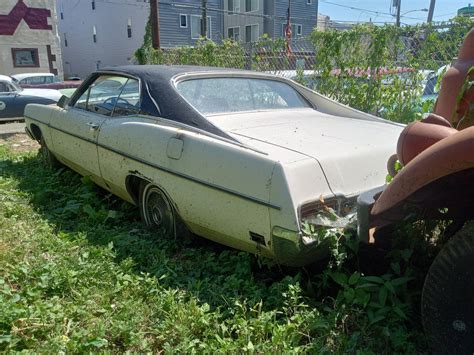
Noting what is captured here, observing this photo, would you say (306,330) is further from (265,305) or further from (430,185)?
(430,185)

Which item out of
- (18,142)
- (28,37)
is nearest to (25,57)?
(28,37)

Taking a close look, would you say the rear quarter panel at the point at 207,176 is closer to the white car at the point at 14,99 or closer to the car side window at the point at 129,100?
the car side window at the point at 129,100

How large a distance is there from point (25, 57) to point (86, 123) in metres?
23.4

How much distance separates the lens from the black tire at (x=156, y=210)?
3.42 meters

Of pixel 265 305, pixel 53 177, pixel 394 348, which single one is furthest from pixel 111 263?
pixel 53 177

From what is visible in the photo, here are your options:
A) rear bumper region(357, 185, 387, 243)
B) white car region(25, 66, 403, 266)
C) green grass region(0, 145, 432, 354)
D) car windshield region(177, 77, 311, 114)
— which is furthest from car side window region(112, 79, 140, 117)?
rear bumper region(357, 185, 387, 243)

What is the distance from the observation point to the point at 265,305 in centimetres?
261

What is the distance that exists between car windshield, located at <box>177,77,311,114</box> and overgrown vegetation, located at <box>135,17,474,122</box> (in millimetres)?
2090

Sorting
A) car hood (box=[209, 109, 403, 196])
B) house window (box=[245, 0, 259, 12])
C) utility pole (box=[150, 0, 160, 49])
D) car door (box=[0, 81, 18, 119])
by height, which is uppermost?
house window (box=[245, 0, 259, 12])

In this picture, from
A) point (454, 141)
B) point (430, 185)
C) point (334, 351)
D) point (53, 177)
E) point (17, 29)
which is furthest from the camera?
point (17, 29)

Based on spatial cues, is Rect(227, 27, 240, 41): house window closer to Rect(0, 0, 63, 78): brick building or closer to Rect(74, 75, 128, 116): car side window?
Rect(0, 0, 63, 78): brick building

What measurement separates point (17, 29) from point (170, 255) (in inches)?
967

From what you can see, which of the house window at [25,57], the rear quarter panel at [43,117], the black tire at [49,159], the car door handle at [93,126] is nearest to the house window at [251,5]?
the house window at [25,57]

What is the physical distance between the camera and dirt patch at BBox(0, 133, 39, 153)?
7.70 m
